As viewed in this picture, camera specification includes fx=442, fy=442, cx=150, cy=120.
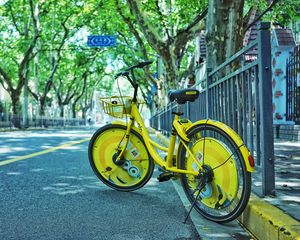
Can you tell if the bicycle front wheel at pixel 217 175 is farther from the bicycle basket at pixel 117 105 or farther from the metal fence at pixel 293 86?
the metal fence at pixel 293 86

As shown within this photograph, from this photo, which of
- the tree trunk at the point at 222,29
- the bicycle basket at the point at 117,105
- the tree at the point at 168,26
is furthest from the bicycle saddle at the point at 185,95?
the tree at the point at 168,26

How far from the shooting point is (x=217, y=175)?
3424 mm

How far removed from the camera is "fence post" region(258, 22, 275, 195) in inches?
134

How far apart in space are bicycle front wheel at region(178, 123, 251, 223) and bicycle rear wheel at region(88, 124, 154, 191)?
2.98 ft

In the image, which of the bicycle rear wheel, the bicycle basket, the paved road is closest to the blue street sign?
the paved road

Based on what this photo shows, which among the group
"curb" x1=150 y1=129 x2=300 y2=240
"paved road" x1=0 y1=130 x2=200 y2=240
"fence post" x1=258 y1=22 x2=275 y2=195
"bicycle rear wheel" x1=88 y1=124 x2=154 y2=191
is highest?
"fence post" x1=258 y1=22 x2=275 y2=195

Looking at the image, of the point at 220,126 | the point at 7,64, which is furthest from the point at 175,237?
the point at 7,64

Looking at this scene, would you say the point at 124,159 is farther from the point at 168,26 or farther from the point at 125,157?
the point at 168,26

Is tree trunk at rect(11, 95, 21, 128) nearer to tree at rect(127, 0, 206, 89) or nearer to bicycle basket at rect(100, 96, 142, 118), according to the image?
tree at rect(127, 0, 206, 89)

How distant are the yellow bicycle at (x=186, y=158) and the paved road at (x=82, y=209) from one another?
21 cm

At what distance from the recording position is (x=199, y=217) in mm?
3621

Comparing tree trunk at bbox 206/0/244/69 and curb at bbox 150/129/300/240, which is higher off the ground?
tree trunk at bbox 206/0/244/69

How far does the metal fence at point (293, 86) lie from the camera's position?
9.33 m

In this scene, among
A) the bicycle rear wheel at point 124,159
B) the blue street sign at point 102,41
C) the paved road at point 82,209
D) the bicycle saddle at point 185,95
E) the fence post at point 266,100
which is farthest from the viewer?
the blue street sign at point 102,41
